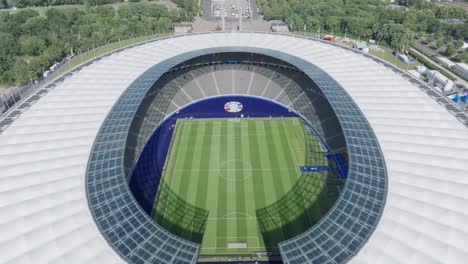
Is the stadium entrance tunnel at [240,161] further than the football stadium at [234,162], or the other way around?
the stadium entrance tunnel at [240,161]

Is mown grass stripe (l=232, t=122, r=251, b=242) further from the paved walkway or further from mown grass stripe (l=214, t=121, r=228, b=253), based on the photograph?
the paved walkway

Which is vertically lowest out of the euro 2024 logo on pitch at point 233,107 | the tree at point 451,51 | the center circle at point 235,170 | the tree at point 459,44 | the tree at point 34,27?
the center circle at point 235,170

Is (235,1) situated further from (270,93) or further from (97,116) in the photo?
(97,116)

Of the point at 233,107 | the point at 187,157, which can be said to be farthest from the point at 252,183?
the point at 233,107

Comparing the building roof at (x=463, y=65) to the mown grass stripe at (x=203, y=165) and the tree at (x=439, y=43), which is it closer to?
the tree at (x=439, y=43)

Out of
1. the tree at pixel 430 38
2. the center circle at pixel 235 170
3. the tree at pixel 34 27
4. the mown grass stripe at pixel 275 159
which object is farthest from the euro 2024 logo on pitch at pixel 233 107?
the tree at pixel 430 38

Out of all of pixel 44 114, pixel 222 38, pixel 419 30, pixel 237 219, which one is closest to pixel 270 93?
pixel 222 38

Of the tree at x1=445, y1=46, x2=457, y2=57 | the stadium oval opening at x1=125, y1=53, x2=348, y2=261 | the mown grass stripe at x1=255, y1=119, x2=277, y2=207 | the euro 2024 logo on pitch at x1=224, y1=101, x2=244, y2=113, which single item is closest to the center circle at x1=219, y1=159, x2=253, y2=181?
the stadium oval opening at x1=125, y1=53, x2=348, y2=261
